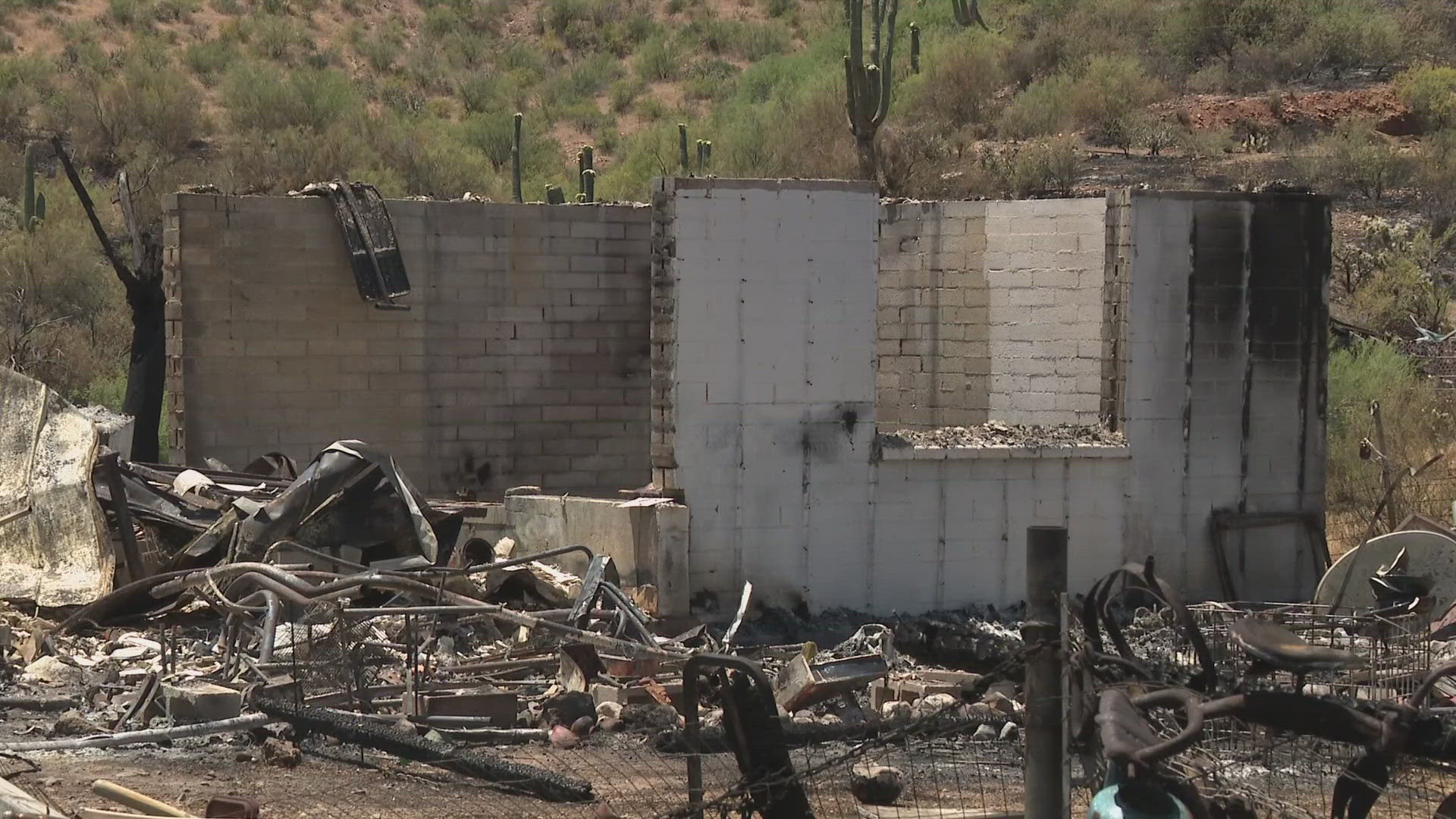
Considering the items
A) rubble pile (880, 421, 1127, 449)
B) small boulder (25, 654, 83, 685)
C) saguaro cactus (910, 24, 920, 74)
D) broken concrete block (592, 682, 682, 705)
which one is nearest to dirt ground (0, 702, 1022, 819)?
broken concrete block (592, 682, 682, 705)

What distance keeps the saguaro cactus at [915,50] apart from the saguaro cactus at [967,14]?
2845mm

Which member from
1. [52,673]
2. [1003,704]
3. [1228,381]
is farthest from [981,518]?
[52,673]

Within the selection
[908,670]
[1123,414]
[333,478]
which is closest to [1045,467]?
[1123,414]

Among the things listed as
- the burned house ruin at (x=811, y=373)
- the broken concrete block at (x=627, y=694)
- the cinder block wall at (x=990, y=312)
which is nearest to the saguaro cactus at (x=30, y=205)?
the burned house ruin at (x=811, y=373)

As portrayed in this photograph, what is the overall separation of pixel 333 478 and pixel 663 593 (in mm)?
2456

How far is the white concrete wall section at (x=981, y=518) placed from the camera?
1344 cm

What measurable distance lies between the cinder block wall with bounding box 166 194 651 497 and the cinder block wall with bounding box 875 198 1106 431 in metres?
2.34

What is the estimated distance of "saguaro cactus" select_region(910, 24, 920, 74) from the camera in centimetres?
3884

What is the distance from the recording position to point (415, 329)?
1554 centimetres

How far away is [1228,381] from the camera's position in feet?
46.4

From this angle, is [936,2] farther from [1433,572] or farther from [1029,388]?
[1433,572]

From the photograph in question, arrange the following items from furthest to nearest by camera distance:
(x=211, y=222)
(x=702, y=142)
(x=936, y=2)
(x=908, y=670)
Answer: (x=936, y=2), (x=702, y=142), (x=211, y=222), (x=908, y=670)

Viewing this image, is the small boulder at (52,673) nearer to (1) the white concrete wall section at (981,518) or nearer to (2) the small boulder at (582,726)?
(2) the small boulder at (582,726)

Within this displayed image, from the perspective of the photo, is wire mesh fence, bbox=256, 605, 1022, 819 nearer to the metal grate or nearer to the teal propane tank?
the teal propane tank
